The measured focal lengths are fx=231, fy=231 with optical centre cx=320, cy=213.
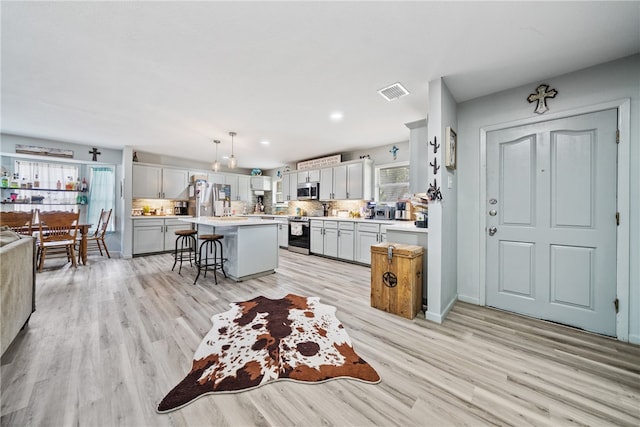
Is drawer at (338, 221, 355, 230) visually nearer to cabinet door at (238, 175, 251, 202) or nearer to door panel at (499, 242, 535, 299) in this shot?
door panel at (499, 242, 535, 299)

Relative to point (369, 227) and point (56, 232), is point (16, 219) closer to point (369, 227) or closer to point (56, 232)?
point (56, 232)

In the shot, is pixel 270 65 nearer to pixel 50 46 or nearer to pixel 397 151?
pixel 50 46

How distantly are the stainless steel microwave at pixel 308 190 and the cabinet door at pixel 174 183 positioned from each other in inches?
121

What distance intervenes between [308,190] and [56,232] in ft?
16.4

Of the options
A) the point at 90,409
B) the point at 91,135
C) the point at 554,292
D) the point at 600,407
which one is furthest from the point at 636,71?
the point at 91,135

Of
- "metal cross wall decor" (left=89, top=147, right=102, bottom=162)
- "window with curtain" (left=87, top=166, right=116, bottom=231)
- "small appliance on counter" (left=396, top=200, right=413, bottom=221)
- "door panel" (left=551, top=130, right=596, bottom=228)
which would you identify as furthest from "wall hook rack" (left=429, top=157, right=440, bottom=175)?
"window with curtain" (left=87, top=166, right=116, bottom=231)

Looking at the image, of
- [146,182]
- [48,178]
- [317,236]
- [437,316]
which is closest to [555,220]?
[437,316]

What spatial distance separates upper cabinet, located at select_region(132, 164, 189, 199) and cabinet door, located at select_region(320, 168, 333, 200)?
365 centimetres

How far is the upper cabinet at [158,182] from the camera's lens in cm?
548

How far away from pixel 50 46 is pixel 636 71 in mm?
5065

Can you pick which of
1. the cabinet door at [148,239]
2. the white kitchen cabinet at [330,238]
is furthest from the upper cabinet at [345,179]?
the cabinet door at [148,239]

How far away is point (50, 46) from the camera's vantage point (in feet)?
6.45

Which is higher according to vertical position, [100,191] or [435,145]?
[435,145]

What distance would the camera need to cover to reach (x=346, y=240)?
198 inches
